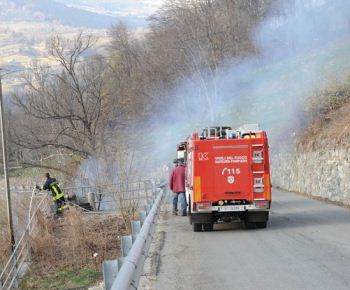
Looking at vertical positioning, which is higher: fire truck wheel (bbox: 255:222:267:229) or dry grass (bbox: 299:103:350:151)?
dry grass (bbox: 299:103:350:151)

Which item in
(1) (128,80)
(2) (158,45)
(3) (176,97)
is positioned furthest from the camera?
(1) (128,80)

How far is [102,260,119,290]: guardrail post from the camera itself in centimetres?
563

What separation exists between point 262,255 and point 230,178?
448cm

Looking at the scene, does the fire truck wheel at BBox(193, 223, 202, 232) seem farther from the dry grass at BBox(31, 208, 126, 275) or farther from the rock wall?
the rock wall

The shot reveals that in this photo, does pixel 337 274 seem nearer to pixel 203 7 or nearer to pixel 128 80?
pixel 203 7

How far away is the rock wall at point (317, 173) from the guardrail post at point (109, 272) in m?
15.6

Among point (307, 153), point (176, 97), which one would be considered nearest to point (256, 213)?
point (307, 153)

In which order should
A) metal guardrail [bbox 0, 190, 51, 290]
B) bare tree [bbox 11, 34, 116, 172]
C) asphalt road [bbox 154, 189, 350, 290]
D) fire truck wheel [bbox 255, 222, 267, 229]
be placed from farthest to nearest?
bare tree [bbox 11, 34, 116, 172] → metal guardrail [bbox 0, 190, 51, 290] → fire truck wheel [bbox 255, 222, 267, 229] → asphalt road [bbox 154, 189, 350, 290]

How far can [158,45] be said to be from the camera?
32.2m

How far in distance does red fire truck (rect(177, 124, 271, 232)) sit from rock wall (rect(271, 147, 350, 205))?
6.14 m

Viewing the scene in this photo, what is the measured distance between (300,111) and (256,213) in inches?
750

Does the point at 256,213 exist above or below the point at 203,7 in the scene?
below

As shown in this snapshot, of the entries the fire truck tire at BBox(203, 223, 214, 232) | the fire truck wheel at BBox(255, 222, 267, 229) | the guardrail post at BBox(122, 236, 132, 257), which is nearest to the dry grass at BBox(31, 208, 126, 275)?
the fire truck tire at BBox(203, 223, 214, 232)

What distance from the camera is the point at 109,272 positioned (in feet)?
19.0
